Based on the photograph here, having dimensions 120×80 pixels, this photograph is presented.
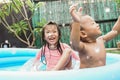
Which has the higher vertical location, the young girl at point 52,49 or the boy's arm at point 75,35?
the boy's arm at point 75,35

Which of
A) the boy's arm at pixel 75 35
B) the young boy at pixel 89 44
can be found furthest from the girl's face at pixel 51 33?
the boy's arm at pixel 75 35

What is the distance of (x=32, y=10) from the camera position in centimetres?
901

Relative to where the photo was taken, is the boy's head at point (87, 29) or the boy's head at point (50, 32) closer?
the boy's head at point (87, 29)

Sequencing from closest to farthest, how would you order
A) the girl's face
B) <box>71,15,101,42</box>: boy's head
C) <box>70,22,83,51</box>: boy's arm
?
<box>70,22,83,51</box>: boy's arm < <box>71,15,101,42</box>: boy's head < the girl's face

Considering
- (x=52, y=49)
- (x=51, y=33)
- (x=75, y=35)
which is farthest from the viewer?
(x=52, y=49)

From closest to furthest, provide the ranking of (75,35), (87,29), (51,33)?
1. (75,35)
2. (87,29)
3. (51,33)

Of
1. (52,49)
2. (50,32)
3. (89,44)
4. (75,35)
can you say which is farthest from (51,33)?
(75,35)

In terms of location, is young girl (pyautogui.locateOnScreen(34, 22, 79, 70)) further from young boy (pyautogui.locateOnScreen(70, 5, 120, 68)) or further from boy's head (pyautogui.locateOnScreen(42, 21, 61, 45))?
young boy (pyautogui.locateOnScreen(70, 5, 120, 68))

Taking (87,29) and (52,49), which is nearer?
(87,29)

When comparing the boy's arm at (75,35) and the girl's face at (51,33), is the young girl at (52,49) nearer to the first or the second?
the girl's face at (51,33)

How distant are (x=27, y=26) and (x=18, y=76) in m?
7.37

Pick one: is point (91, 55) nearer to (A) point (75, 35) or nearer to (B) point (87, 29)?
(B) point (87, 29)

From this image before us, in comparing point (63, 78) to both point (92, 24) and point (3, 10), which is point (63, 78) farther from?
point (3, 10)

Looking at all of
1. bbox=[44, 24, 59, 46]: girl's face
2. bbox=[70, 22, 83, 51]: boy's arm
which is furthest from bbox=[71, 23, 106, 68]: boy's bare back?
bbox=[44, 24, 59, 46]: girl's face
